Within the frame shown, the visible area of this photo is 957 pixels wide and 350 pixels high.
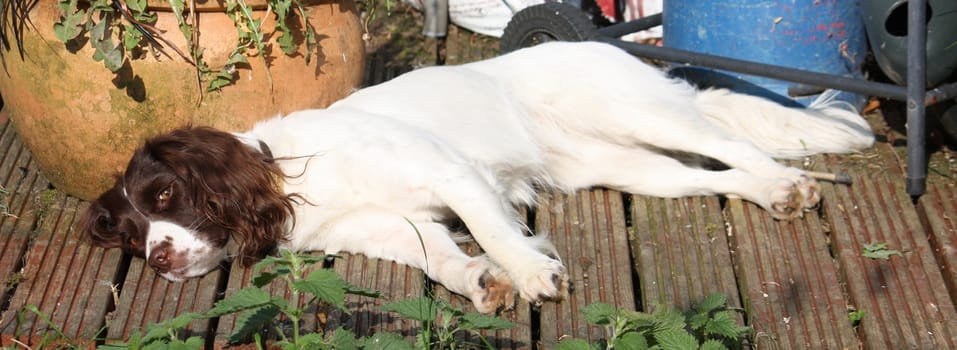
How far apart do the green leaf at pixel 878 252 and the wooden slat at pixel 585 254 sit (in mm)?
727

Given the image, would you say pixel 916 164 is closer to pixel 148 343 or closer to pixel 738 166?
pixel 738 166

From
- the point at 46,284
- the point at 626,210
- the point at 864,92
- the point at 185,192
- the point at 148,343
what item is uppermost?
the point at 864,92

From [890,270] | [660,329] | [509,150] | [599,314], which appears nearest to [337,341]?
[599,314]

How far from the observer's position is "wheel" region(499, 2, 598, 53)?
458 cm

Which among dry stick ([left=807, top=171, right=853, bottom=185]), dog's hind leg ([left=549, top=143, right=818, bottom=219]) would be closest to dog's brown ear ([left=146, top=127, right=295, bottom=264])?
dog's hind leg ([left=549, top=143, right=818, bottom=219])

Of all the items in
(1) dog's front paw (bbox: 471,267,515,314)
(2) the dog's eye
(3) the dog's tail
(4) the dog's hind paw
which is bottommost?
(1) dog's front paw (bbox: 471,267,515,314)

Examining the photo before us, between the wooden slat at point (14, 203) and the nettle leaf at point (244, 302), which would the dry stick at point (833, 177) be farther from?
the wooden slat at point (14, 203)

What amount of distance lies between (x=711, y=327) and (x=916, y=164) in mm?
1473

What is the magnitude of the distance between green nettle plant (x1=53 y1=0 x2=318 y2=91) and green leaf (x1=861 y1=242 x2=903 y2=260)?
187 cm

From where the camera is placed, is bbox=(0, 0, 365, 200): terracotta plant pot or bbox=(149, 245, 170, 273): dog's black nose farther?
bbox=(0, 0, 365, 200): terracotta plant pot

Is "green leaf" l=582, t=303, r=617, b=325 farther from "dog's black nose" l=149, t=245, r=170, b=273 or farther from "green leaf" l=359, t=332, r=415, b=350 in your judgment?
"dog's black nose" l=149, t=245, r=170, b=273

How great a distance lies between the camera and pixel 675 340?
2.40m

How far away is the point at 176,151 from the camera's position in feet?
10.6

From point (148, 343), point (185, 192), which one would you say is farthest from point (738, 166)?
point (148, 343)
